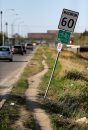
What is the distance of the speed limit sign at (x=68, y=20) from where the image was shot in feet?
51.3

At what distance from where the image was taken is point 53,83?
2100 cm

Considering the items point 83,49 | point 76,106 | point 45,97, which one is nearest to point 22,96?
point 45,97

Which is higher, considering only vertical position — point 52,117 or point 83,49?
point 52,117

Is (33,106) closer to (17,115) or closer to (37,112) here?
(37,112)

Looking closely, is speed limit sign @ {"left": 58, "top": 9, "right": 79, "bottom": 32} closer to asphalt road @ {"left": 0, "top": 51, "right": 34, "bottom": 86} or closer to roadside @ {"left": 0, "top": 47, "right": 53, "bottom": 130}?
roadside @ {"left": 0, "top": 47, "right": 53, "bottom": 130}

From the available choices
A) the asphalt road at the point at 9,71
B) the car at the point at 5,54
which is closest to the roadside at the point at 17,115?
the asphalt road at the point at 9,71

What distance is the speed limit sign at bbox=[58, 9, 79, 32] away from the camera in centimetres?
1562

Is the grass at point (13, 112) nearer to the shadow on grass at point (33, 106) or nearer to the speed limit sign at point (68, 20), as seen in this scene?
the shadow on grass at point (33, 106)

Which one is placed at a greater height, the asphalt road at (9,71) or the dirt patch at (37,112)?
the dirt patch at (37,112)

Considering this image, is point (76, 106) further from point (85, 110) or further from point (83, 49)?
point (83, 49)

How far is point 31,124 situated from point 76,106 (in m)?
3.02

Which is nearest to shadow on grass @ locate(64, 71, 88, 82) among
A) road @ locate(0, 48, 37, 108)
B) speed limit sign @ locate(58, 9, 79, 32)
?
road @ locate(0, 48, 37, 108)

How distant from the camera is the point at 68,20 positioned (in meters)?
15.8

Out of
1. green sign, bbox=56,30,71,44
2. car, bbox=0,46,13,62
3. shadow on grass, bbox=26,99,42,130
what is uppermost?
green sign, bbox=56,30,71,44
